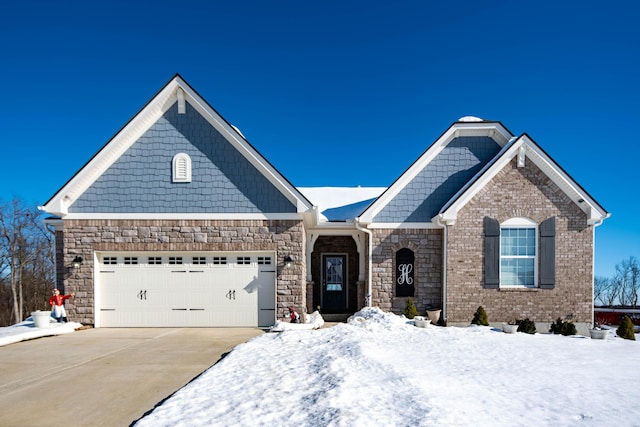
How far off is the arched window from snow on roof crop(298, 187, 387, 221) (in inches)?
94.5

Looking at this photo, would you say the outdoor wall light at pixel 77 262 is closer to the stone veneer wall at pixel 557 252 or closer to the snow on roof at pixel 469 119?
the stone veneer wall at pixel 557 252

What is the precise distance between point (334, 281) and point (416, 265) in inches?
144

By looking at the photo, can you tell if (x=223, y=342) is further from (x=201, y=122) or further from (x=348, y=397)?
(x=201, y=122)

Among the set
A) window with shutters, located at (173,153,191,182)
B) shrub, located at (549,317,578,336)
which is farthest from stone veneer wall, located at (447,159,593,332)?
window with shutters, located at (173,153,191,182)

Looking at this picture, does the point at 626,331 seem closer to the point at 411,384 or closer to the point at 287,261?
the point at 411,384

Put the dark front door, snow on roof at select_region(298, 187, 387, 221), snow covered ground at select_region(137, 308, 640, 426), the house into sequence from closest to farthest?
snow covered ground at select_region(137, 308, 640, 426) < the house < snow on roof at select_region(298, 187, 387, 221) < the dark front door

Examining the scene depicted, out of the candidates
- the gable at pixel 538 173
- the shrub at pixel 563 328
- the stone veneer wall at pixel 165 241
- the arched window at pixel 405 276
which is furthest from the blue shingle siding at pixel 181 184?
the shrub at pixel 563 328

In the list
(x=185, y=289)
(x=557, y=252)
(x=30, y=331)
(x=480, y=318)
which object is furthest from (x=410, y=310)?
(x=30, y=331)

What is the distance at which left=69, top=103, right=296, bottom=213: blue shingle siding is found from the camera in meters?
10.1

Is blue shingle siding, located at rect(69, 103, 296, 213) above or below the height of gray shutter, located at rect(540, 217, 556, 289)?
above

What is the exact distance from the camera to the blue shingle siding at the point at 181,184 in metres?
10.1

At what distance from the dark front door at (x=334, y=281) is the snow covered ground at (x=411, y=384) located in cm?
470

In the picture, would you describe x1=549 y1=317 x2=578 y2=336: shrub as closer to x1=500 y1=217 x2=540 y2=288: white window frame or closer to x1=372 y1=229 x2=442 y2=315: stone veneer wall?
x1=500 y1=217 x2=540 y2=288: white window frame

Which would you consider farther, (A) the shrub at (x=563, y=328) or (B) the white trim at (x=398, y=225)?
(B) the white trim at (x=398, y=225)
